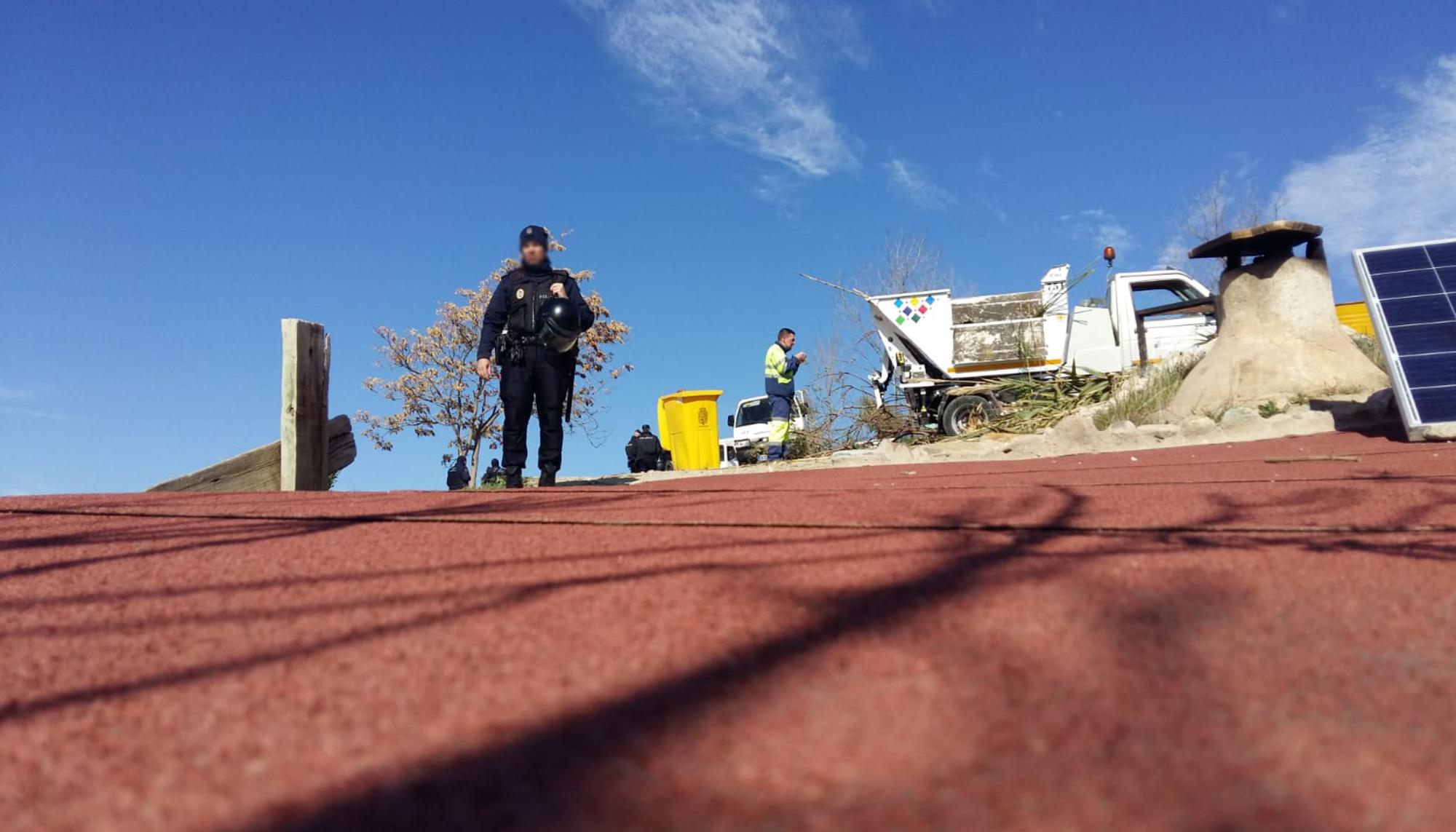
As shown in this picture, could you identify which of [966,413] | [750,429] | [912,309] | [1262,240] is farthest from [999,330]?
[750,429]

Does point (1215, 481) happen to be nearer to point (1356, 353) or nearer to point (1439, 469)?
point (1439, 469)

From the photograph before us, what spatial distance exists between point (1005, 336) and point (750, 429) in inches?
279

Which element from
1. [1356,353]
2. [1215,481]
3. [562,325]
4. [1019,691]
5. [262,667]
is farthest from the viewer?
[1356,353]

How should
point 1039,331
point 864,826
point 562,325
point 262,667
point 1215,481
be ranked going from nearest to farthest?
point 864,826 → point 262,667 → point 1215,481 → point 562,325 → point 1039,331

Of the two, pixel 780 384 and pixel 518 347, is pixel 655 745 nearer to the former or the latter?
pixel 518 347

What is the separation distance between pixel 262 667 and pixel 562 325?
4.64 meters

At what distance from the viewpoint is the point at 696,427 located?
50.2 feet

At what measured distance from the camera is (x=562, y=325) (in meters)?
5.51

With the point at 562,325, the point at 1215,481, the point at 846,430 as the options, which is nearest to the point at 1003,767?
the point at 1215,481

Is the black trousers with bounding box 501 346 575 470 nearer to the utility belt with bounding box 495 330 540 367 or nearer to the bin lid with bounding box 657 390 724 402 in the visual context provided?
the utility belt with bounding box 495 330 540 367

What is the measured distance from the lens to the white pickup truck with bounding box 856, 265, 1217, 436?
40.5ft

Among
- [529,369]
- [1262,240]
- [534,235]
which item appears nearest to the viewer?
[529,369]

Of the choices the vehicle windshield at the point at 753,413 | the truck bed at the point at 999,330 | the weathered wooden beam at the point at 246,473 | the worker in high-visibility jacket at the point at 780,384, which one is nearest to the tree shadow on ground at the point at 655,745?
the weathered wooden beam at the point at 246,473

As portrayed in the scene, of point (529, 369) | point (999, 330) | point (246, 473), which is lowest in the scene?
point (246, 473)
